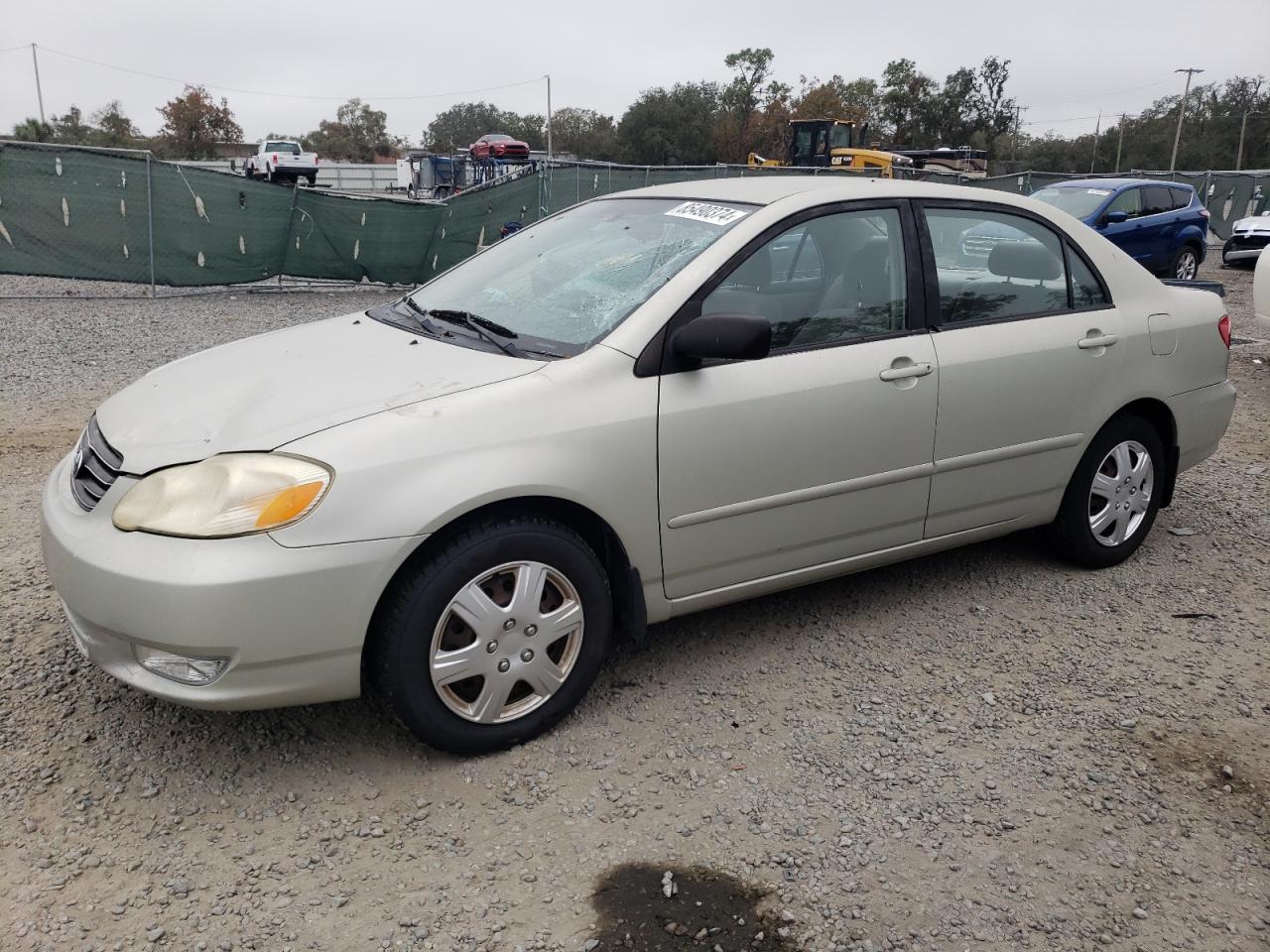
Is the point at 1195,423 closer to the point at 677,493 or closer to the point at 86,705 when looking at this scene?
the point at 677,493

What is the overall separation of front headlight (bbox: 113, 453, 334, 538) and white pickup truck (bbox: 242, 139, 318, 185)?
1498 inches

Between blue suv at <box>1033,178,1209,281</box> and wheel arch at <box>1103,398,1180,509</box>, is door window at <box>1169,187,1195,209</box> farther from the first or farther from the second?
wheel arch at <box>1103,398,1180,509</box>

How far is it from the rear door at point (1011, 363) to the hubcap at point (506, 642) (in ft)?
5.13

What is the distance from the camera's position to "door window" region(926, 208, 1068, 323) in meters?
3.83

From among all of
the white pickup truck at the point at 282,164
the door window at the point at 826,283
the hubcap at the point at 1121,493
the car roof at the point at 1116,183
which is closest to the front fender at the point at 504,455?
the door window at the point at 826,283

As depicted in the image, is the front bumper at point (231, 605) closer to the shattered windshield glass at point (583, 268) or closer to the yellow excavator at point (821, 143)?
the shattered windshield glass at point (583, 268)

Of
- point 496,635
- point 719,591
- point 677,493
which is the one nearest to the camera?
point 496,635

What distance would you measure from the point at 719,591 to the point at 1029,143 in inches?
3529

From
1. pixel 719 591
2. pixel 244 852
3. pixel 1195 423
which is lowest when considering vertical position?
pixel 244 852

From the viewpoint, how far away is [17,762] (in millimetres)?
2938

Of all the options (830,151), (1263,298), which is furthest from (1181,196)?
(830,151)

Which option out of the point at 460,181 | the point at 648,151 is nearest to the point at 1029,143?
the point at 648,151

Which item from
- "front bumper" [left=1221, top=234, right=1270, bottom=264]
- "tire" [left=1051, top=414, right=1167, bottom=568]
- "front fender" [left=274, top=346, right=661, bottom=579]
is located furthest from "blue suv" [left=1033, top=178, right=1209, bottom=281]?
"front fender" [left=274, top=346, right=661, bottom=579]

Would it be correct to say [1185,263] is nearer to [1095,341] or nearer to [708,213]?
[1095,341]
